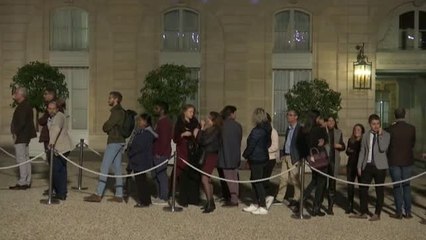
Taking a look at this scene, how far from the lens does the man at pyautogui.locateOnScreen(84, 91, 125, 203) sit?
435 inches

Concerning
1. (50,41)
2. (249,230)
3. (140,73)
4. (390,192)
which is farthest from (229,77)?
(249,230)

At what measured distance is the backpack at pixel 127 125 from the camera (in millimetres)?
11109

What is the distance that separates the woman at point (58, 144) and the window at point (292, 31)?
12791 mm

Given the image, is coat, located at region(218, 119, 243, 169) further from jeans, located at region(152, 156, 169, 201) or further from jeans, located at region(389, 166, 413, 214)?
jeans, located at region(389, 166, 413, 214)

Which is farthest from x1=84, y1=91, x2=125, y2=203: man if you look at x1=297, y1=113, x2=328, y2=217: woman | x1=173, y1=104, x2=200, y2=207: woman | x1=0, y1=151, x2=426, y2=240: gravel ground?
x1=297, y1=113, x2=328, y2=217: woman

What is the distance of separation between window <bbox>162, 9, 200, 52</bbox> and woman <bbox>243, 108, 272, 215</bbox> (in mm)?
12422

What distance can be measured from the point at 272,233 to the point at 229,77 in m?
13.8

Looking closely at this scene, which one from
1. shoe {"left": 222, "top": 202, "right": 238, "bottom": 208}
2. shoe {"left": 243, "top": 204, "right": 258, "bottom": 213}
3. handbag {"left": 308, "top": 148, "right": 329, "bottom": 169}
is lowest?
shoe {"left": 222, "top": 202, "right": 238, "bottom": 208}

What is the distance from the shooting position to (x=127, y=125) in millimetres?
11133

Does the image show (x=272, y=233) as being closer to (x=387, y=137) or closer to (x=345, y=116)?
(x=387, y=137)

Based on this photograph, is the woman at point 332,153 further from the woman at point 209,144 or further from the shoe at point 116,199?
the shoe at point 116,199

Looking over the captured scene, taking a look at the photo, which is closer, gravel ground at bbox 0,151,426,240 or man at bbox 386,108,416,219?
gravel ground at bbox 0,151,426,240

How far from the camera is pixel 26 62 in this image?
2262 cm

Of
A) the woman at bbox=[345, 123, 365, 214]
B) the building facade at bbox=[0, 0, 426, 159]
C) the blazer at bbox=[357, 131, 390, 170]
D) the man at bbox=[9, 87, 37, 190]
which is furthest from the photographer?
the building facade at bbox=[0, 0, 426, 159]
